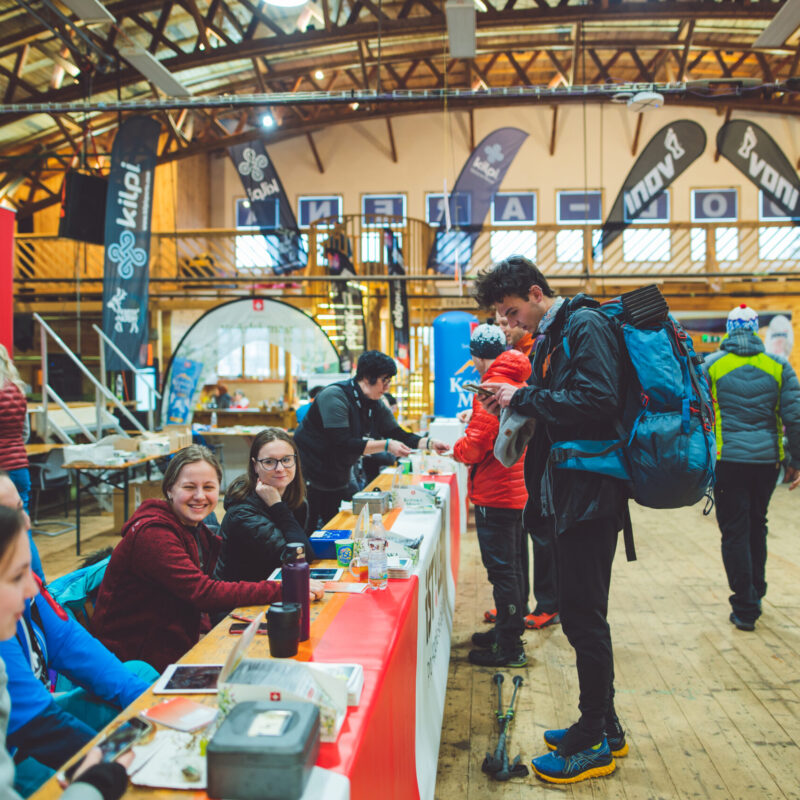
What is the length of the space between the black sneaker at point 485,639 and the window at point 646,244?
41.6 ft

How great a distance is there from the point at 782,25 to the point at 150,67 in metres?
6.56

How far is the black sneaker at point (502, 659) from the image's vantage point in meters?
3.27

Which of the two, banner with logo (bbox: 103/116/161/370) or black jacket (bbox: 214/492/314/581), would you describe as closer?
black jacket (bbox: 214/492/314/581)

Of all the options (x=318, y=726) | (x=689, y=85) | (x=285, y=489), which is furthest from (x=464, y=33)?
(x=318, y=726)

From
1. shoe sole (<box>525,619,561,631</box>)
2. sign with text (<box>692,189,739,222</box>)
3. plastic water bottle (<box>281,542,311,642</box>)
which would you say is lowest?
shoe sole (<box>525,619,561,631</box>)

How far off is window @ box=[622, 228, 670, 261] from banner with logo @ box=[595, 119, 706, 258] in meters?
5.45

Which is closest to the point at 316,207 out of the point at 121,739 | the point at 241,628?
the point at 241,628

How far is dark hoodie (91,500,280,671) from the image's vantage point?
6.13 feet

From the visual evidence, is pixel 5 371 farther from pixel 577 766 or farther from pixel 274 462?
pixel 577 766

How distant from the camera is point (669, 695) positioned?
296 cm

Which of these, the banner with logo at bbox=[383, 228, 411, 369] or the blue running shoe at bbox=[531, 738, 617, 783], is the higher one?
the banner with logo at bbox=[383, 228, 411, 369]

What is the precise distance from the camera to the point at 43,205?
13461 millimetres

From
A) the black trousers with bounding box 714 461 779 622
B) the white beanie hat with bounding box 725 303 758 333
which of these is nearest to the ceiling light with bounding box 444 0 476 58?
the white beanie hat with bounding box 725 303 758 333

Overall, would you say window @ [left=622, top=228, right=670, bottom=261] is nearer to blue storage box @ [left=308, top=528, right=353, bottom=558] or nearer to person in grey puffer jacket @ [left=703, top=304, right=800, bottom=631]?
person in grey puffer jacket @ [left=703, top=304, right=800, bottom=631]
